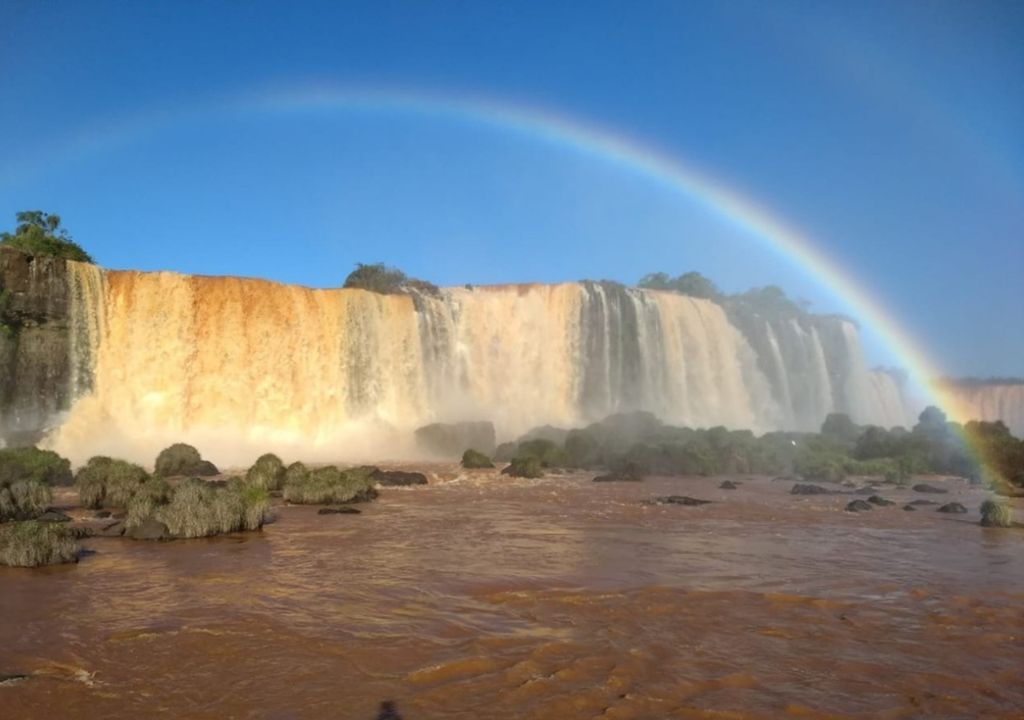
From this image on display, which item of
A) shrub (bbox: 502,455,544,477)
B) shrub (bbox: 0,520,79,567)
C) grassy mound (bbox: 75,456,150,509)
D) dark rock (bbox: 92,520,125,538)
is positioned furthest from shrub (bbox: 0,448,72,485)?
shrub (bbox: 502,455,544,477)

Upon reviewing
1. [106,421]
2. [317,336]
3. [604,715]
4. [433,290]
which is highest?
[433,290]

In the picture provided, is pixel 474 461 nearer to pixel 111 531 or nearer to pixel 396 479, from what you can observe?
pixel 396 479

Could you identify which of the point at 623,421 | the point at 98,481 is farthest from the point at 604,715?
the point at 623,421

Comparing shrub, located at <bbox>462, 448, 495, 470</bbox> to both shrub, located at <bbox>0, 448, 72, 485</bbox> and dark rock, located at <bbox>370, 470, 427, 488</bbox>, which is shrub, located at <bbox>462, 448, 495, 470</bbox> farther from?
shrub, located at <bbox>0, 448, 72, 485</bbox>

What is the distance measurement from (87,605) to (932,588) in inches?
347

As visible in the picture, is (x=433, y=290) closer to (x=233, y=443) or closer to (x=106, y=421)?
(x=233, y=443)

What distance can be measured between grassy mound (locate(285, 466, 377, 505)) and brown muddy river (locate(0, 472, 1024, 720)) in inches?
137

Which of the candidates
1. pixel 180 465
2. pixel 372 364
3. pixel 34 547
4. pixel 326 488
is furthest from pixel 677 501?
pixel 372 364

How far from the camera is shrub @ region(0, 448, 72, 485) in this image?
57.0 ft

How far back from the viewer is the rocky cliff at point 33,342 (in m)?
24.3

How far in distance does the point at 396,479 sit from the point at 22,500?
8.82 meters

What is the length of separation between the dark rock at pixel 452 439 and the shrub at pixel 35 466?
42.9 ft

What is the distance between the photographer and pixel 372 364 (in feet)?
102

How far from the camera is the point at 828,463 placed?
25750 millimetres
